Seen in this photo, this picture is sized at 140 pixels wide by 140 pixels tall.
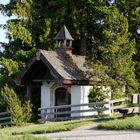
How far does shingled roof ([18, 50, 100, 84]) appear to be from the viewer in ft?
91.2

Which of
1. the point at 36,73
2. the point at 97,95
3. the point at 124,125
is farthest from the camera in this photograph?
the point at 36,73

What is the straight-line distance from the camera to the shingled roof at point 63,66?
91.2 feet

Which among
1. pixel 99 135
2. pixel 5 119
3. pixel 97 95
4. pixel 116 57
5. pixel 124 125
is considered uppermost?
pixel 116 57

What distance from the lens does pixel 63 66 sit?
29234mm

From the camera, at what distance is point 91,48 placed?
1610 inches

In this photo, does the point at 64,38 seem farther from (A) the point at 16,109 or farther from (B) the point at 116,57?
(A) the point at 16,109

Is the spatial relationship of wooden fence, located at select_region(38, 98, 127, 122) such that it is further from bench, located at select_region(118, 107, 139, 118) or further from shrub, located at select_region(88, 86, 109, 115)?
bench, located at select_region(118, 107, 139, 118)

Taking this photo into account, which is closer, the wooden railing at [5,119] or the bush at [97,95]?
the wooden railing at [5,119]

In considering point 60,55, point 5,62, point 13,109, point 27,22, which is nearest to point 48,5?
point 27,22

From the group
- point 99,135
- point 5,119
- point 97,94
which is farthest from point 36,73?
point 99,135

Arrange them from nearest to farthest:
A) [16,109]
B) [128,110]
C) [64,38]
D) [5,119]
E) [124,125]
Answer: [124,125]
[128,110]
[16,109]
[5,119]
[64,38]

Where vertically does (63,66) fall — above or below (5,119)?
above

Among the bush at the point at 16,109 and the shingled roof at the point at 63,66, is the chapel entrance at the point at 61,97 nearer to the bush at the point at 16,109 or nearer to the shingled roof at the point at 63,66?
the shingled roof at the point at 63,66

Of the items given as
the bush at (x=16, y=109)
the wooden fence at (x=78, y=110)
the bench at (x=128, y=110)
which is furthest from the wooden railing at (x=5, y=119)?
the bench at (x=128, y=110)
